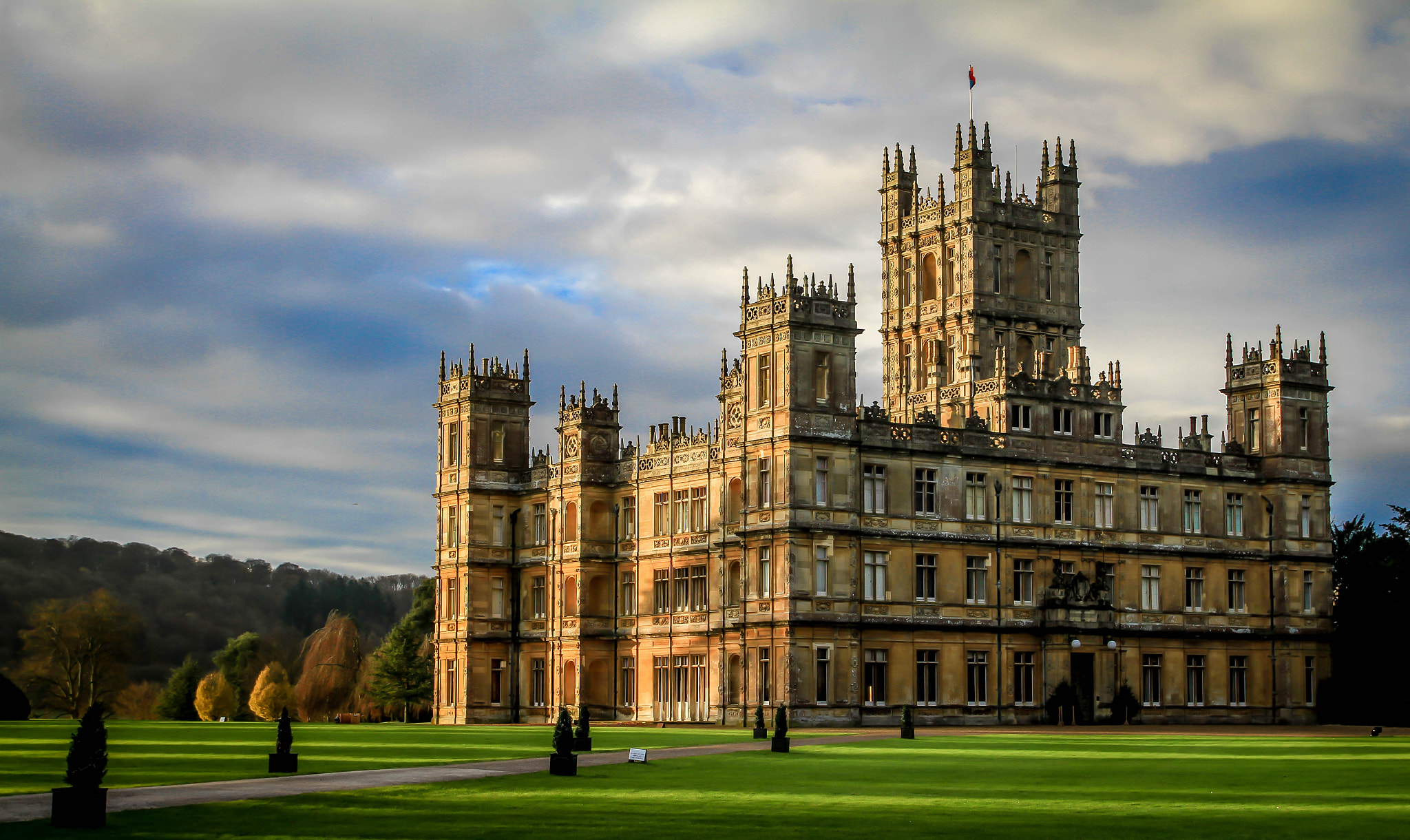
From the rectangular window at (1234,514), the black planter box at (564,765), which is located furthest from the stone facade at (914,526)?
the black planter box at (564,765)

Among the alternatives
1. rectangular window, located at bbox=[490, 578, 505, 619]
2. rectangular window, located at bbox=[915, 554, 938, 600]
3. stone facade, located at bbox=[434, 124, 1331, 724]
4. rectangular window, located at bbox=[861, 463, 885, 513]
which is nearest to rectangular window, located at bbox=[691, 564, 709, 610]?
stone facade, located at bbox=[434, 124, 1331, 724]

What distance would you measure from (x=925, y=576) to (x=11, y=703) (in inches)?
1654

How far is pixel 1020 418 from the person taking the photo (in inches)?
2891

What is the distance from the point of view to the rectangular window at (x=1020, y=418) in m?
73.0

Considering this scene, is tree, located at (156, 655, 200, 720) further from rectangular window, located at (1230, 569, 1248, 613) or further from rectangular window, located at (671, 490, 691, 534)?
rectangular window, located at (1230, 569, 1248, 613)

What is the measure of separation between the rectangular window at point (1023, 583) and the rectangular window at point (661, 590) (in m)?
16.0

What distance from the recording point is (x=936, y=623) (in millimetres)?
70562

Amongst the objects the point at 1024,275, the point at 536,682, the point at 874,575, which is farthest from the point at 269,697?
the point at 1024,275

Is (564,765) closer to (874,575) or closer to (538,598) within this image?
(874,575)

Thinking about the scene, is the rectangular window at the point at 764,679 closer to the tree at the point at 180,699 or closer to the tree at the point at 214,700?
the tree at the point at 214,700

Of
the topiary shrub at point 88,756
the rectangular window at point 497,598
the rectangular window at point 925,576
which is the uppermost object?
the rectangular window at point 925,576

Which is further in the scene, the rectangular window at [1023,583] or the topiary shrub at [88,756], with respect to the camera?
the rectangular window at [1023,583]

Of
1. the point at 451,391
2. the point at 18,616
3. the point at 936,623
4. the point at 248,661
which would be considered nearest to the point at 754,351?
the point at 936,623

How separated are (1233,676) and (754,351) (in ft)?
93.4
